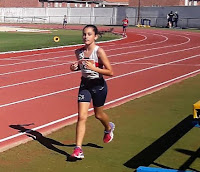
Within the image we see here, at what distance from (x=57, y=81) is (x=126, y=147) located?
7.42m

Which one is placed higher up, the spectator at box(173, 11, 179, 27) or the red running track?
the red running track

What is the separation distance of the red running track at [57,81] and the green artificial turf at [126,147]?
1.87 ft

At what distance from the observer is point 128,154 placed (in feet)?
22.3

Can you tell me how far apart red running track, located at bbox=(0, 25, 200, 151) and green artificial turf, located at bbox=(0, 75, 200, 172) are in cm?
57

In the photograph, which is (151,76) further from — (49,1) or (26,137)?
(49,1)

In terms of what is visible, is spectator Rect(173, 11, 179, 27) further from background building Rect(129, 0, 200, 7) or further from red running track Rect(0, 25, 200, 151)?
red running track Rect(0, 25, 200, 151)

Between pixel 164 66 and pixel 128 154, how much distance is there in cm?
1241

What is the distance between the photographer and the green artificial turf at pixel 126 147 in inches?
247

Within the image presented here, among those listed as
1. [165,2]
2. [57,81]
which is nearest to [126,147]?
[57,81]

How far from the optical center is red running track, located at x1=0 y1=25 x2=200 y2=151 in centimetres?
925

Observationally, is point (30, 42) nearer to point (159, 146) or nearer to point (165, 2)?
point (159, 146)

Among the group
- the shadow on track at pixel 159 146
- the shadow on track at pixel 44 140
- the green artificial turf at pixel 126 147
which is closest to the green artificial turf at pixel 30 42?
the green artificial turf at pixel 126 147

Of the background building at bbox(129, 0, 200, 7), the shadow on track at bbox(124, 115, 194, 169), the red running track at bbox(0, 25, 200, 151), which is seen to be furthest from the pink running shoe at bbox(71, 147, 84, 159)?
the background building at bbox(129, 0, 200, 7)

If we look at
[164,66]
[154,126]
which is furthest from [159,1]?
[154,126]
